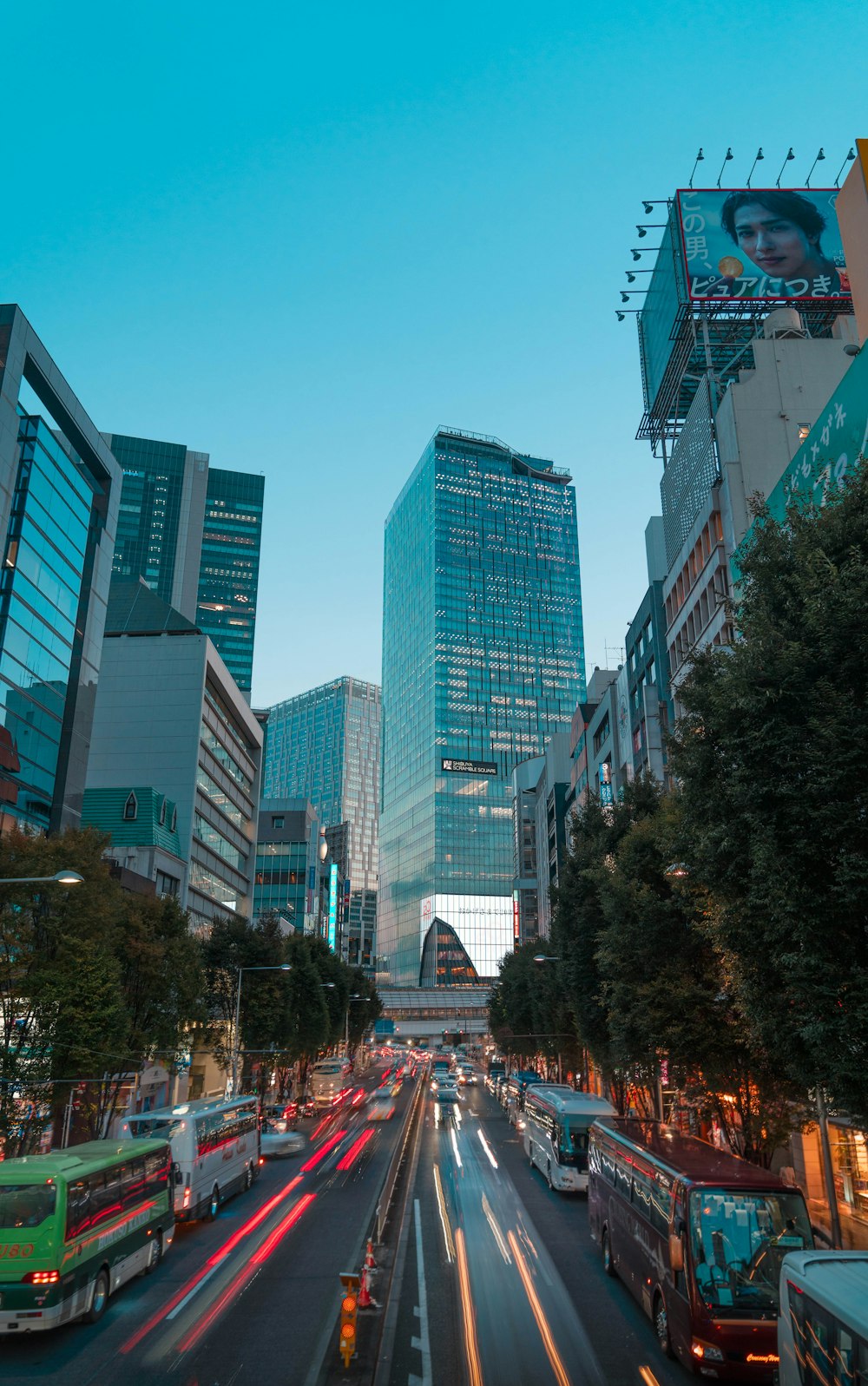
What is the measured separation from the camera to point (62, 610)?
54812mm

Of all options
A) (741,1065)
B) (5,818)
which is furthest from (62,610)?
(741,1065)

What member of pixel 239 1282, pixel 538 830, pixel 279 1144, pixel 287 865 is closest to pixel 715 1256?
pixel 239 1282

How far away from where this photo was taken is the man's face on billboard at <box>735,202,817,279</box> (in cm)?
5253

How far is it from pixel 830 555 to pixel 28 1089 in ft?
91.3

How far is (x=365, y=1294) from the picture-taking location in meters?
17.3

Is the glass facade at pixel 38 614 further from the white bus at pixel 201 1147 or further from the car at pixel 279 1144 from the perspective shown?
the white bus at pixel 201 1147

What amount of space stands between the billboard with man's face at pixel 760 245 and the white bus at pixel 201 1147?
48.0 meters

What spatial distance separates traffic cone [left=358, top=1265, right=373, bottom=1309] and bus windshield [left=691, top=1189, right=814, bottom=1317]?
6244 mm

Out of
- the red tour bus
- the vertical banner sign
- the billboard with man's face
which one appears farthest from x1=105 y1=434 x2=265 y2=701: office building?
the red tour bus

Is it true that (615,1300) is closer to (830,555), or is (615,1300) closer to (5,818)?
(830,555)

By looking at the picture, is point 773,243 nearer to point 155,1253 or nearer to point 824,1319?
point 824,1319

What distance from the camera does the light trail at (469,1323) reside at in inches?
567

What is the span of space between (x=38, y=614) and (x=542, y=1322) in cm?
4512

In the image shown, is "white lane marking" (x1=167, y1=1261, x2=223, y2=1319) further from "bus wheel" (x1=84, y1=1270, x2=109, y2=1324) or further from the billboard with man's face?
the billboard with man's face
